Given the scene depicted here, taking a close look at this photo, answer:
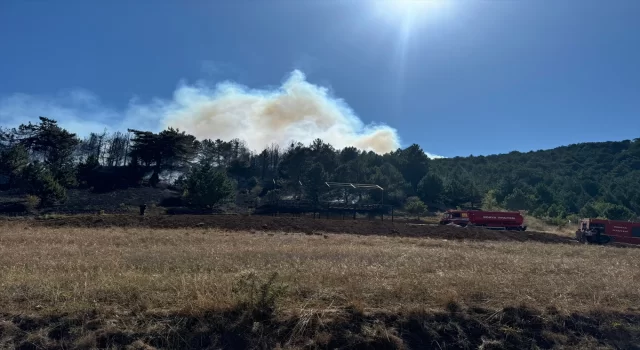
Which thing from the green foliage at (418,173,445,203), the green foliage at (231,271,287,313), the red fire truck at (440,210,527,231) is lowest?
the green foliage at (231,271,287,313)

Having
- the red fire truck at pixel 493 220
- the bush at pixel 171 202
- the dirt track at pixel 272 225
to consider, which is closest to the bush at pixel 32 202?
the bush at pixel 171 202

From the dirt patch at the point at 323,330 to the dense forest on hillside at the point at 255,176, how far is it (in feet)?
114

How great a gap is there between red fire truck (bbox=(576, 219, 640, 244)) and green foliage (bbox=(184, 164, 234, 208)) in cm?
3453

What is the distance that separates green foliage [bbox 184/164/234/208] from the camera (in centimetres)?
3903

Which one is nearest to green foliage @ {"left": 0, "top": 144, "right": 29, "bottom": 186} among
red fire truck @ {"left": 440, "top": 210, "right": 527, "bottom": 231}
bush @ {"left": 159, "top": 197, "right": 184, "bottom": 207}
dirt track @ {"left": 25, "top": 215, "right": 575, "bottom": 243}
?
bush @ {"left": 159, "top": 197, "right": 184, "bottom": 207}

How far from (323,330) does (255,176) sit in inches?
2656

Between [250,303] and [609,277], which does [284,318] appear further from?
[609,277]

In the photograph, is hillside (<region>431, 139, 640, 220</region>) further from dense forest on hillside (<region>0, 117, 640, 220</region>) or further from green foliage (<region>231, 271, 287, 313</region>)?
green foliage (<region>231, 271, 287, 313</region>)

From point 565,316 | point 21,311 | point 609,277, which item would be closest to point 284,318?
point 21,311

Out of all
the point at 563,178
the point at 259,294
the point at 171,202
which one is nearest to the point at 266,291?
the point at 259,294

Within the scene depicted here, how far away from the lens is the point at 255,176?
71500mm

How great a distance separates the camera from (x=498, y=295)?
6.77 meters

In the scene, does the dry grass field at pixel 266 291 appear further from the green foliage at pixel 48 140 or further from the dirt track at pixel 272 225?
the green foliage at pixel 48 140

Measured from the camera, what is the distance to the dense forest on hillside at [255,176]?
137 ft
